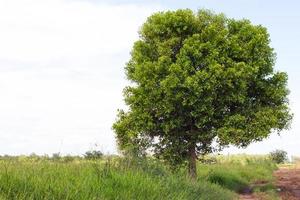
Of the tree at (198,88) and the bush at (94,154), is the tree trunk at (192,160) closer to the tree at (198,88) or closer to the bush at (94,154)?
the tree at (198,88)

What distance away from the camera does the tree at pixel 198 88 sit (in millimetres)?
24844

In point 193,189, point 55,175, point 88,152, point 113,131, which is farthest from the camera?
point 113,131

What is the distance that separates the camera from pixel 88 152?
1342 cm

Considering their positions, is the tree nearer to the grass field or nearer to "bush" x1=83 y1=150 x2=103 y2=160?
the grass field

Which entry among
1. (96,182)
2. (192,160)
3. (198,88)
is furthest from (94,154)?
(192,160)

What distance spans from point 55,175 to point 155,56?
16.5 metres

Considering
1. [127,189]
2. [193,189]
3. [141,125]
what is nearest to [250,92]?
[141,125]

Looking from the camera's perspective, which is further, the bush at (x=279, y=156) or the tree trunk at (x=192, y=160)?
the bush at (x=279, y=156)

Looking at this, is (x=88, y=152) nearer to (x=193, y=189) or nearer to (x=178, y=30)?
(x=193, y=189)

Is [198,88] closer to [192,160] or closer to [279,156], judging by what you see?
[192,160]

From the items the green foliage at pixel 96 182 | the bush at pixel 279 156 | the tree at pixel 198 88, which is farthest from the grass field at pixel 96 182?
the bush at pixel 279 156

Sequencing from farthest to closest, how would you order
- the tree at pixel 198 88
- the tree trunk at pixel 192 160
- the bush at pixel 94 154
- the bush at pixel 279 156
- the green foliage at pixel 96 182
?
the bush at pixel 279 156 → the tree trunk at pixel 192 160 → the tree at pixel 198 88 → the bush at pixel 94 154 → the green foliage at pixel 96 182

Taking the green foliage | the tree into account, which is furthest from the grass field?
the tree

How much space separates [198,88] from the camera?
24.2 meters
